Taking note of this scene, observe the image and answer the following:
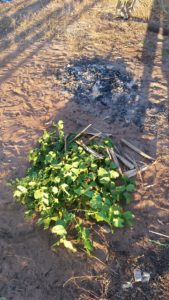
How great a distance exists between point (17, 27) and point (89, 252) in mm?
5431

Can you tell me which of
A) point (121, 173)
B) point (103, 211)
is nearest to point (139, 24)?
point (121, 173)

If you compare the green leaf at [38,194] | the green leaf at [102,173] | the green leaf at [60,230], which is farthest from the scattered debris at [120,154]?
the green leaf at [60,230]

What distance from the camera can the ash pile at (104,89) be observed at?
17.8ft

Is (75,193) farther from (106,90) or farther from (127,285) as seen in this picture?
(106,90)

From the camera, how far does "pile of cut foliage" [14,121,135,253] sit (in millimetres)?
3727

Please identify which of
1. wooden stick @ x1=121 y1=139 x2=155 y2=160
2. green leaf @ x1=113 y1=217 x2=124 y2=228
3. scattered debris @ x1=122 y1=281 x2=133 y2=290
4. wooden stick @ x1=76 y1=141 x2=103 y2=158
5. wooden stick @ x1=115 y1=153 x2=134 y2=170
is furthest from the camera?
wooden stick @ x1=121 y1=139 x2=155 y2=160

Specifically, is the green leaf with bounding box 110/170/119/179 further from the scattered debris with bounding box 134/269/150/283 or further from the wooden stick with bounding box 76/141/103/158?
the scattered debris with bounding box 134/269/150/283

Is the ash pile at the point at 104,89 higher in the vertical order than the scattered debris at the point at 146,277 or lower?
higher

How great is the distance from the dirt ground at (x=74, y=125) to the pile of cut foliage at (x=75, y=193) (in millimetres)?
177

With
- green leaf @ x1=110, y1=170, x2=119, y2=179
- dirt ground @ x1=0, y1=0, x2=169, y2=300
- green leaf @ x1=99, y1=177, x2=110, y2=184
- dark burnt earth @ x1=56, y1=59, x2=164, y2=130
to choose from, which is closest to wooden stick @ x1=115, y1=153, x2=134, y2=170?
dirt ground @ x1=0, y1=0, x2=169, y2=300

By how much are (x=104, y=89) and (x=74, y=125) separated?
943 millimetres

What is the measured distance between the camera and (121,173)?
429 cm

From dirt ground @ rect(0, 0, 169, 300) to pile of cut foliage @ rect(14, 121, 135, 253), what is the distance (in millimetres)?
177

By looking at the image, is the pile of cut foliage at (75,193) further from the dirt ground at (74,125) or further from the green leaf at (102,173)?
the dirt ground at (74,125)
